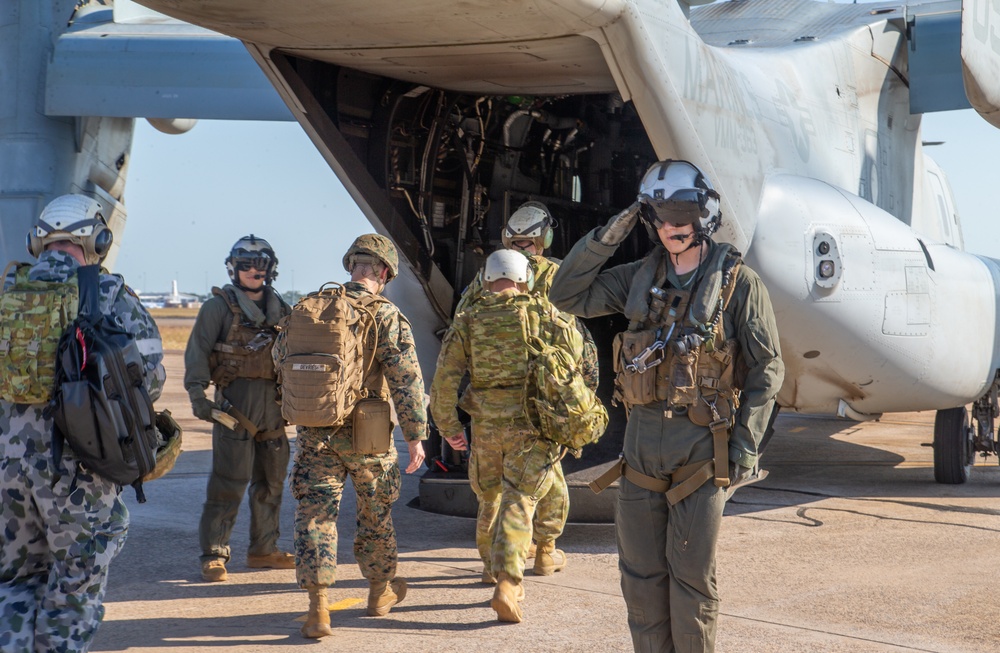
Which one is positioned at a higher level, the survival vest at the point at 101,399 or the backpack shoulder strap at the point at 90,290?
the backpack shoulder strap at the point at 90,290

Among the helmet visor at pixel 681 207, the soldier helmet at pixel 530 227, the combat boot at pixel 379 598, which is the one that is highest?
the soldier helmet at pixel 530 227

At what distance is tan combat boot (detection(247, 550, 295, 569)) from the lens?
6.09 meters

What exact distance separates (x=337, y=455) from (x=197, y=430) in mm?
8191

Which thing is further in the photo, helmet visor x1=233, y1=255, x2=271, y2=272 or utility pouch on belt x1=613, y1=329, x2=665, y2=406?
helmet visor x1=233, y1=255, x2=271, y2=272

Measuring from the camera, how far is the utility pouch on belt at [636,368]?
3.75 meters

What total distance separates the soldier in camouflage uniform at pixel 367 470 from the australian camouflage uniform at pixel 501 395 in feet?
1.21

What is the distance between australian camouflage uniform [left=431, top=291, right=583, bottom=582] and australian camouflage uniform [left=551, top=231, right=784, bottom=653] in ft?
4.74

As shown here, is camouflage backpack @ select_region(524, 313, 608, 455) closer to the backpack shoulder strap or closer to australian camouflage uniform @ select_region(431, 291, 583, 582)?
australian camouflage uniform @ select_region(431, 291, 583, 582)

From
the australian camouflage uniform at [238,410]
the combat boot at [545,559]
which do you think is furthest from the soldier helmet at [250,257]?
the combat boot at [545,559]

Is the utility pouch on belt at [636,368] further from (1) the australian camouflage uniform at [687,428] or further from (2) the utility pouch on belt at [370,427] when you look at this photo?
(2) the utility pouch on belt at [370,427]

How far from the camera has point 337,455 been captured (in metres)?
4.99

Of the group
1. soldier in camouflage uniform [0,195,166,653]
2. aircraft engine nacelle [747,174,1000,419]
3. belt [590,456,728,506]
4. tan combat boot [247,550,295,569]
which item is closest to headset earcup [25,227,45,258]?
soldier in camouflage uniform [0,195,166,653]

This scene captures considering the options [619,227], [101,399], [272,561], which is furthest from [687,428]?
[272,561]

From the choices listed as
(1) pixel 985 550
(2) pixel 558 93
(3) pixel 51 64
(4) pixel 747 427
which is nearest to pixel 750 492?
(1) pixel 985 550
